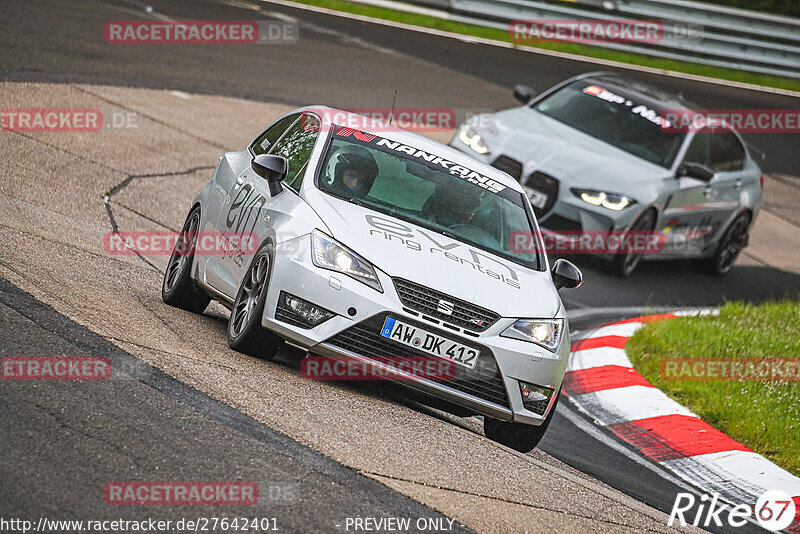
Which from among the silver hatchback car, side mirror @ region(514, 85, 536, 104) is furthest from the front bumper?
side mirror @ region(514, 85, 536, 104)

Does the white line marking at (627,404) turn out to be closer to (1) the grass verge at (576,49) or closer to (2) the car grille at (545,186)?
(2) the car grille at (545,186)

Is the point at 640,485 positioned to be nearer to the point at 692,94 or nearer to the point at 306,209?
the point at 306,209

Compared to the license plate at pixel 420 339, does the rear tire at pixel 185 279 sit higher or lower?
lower

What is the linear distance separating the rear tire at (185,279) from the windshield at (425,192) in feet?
4.21

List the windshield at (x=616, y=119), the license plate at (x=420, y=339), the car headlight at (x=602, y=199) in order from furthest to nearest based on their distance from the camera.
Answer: the windshield at (x=616, y=119) < the car headlight at (x=602, y=199) < the license plate at (x=420, y=339)

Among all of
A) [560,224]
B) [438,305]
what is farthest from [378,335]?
[560,224]

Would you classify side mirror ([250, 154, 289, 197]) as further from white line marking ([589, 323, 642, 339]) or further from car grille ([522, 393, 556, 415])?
white line marking ([589, 323, 642, 339])

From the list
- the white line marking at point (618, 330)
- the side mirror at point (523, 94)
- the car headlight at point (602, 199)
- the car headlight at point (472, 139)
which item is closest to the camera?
the white line marking at point (618, 330)

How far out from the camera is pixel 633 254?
41.3 feet

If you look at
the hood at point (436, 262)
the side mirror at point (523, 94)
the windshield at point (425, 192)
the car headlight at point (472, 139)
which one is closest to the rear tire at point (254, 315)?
the hood at point (436, 262)

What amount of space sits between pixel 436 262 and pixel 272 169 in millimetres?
1234

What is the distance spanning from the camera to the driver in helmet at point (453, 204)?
7.22m

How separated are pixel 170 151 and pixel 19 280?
20.1 feet

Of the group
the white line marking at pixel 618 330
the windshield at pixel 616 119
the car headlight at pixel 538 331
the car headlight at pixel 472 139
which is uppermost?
the car headlight at pixel 538 331
